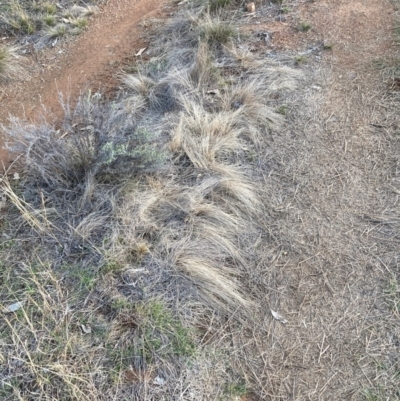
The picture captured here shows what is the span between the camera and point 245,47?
15.9 feet

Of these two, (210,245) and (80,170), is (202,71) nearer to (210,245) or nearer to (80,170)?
(80,170)

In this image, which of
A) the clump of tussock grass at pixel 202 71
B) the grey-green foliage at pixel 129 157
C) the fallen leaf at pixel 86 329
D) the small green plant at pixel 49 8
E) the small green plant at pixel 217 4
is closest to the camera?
the fallen leaf at pixel 86 329

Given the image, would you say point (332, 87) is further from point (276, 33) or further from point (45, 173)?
point (45, 173)

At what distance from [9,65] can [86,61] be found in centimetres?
83

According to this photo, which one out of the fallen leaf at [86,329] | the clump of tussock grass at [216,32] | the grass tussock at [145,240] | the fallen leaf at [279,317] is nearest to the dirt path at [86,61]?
the grass tussock at [145,240]

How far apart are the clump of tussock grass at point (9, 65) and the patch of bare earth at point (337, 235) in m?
3.06

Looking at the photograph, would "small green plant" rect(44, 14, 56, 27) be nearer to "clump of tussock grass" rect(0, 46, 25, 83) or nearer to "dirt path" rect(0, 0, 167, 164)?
"dirt path" rect(0, 0, 167, 164)

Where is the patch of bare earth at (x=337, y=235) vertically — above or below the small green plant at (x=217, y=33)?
below

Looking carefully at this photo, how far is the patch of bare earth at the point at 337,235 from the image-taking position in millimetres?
2678

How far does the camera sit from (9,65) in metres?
5.03

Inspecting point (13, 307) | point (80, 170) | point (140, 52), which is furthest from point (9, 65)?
point (13, 307)

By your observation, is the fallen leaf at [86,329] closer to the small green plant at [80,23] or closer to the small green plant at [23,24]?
the small green plant at [80,23]

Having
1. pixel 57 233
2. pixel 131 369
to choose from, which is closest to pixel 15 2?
pixel 57 233

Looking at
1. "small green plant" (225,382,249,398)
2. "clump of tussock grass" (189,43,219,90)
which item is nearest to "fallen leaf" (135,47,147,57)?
"clump of tussock grass" (189,43,219,90)
